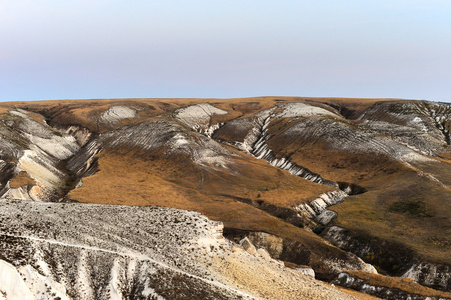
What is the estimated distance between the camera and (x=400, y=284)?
35.7 m

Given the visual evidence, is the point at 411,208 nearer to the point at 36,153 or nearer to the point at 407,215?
the point at 407,215

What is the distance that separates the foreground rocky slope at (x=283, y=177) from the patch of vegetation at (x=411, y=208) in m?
0.15

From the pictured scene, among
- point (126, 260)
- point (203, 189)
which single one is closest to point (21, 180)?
point (203, 189)

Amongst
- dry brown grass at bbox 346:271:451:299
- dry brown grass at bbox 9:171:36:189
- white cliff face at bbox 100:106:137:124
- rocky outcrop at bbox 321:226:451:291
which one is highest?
white cliff face at bbox 100:106:137:124

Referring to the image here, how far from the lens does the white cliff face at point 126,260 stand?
85.9ft

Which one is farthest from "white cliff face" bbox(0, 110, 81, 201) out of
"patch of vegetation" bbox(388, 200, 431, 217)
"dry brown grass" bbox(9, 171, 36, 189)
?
"patch of vegetation" bbox(388, 200, 431, 217)

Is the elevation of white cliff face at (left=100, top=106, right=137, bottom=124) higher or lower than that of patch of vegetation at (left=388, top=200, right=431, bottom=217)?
higher

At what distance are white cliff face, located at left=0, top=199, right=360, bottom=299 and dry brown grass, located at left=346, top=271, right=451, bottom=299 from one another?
6.00 m

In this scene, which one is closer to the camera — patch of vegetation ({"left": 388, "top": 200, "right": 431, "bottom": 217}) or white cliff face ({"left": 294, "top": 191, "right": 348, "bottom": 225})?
patch of vegetation ({"left": 388, "top": 200, "right": 431, "bottom": 217})

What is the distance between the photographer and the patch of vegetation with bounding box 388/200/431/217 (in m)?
58.4

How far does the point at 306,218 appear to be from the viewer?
62812mm

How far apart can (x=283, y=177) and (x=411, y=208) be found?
27.9 meters

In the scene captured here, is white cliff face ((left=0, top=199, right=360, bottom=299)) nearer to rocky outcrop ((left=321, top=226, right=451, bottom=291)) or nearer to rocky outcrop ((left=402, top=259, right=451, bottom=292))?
rocky outcrop ((left=402, top=259, right=451, bottom=292))

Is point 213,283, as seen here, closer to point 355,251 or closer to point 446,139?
point 355,251
